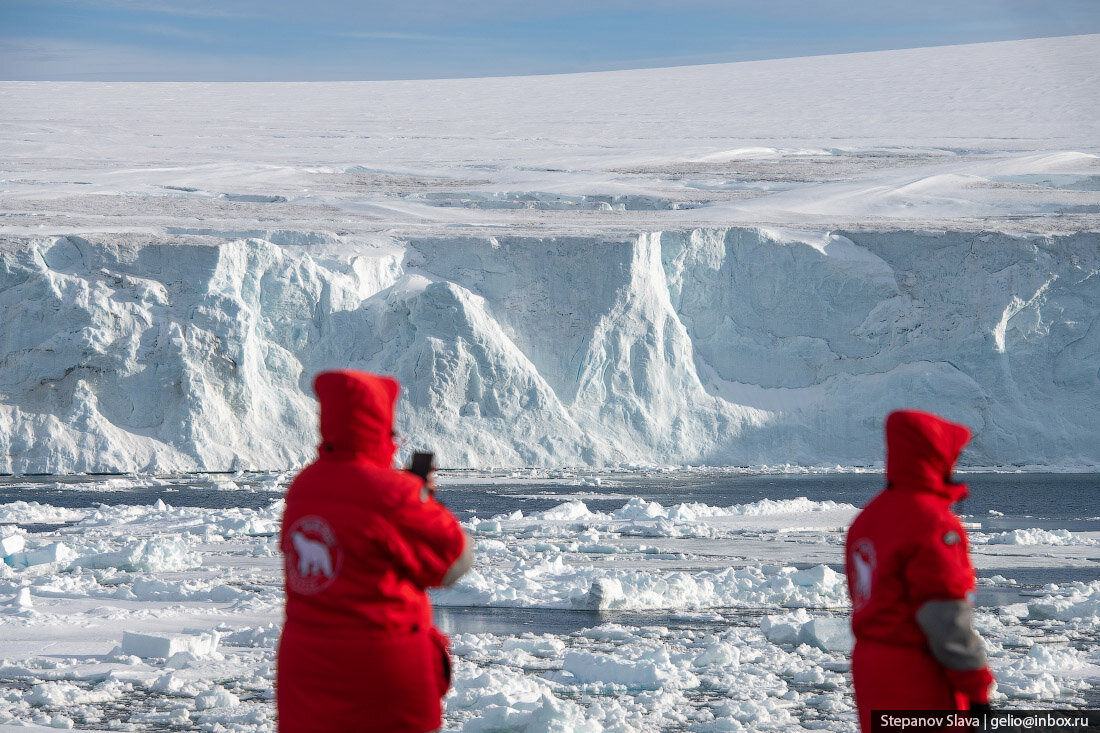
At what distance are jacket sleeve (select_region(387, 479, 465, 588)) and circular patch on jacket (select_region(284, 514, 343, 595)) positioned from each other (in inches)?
5.6

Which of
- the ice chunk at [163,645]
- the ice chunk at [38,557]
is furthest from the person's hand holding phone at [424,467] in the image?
the ice chunk at [38,557]

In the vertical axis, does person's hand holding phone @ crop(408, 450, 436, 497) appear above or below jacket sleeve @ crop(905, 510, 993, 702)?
above

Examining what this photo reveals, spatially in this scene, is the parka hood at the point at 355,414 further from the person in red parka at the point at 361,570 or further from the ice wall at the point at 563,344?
the ice wall at the point at 563,344

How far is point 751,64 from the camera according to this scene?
7038cm

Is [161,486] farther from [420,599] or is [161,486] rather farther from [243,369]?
[420,599]

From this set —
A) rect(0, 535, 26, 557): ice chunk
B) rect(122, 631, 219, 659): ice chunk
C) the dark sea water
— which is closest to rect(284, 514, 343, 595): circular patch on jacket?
rect(122, 631, 219, 659): ice chunk

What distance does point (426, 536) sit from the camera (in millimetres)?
2568

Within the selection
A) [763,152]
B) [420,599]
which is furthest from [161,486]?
[763,152]

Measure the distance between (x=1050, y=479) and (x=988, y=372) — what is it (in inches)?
104

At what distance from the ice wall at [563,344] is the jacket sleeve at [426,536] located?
63.9 feet

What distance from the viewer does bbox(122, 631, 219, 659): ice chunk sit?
6746 millimetres

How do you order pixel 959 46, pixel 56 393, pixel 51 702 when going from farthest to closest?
pixel 959 46, pixel 56 393, pixel 51 702

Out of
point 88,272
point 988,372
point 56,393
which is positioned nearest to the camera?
point 56,393

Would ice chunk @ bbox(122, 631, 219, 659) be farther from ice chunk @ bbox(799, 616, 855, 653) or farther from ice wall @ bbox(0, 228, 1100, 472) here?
ice wall @ bbox(0, 228, 1100, 472)
